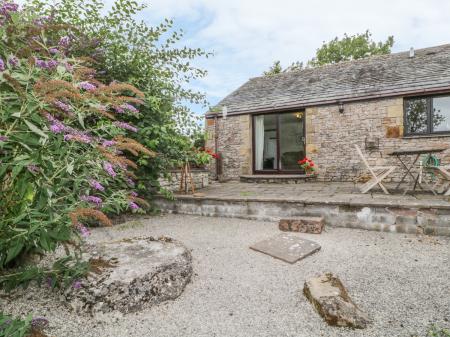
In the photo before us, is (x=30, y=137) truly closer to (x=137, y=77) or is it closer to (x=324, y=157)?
(x=137, y=77)

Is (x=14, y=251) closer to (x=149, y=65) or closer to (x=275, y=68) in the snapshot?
(x=149, y=65)

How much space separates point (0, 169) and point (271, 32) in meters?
13.5

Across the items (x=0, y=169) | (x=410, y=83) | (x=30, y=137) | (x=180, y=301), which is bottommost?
(x=180, y=301)

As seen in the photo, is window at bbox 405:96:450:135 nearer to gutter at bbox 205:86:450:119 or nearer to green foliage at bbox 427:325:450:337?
gutter at bbox 205:86:450:119

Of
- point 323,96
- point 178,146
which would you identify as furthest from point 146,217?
point 323,96

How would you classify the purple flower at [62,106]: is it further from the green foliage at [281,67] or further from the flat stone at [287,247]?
the green foliage at [281,67]

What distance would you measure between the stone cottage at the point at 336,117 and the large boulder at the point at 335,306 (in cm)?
560

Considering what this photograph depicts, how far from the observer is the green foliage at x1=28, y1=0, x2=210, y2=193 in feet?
15.2

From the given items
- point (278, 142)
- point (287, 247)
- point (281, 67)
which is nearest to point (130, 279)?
point (287, 247)

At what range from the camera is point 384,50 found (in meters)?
20.8

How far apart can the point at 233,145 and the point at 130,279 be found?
335 inches

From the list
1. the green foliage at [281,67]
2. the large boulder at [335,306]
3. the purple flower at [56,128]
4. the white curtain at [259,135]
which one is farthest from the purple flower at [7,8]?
the green foliage at [281,67]

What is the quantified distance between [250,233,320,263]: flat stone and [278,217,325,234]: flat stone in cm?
46

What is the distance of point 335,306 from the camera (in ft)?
6.29
